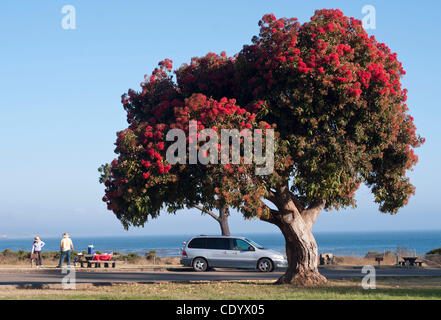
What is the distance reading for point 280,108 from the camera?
16.6 m

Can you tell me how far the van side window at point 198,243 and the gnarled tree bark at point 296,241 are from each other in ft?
31.9

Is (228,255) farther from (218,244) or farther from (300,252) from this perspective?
(300,252)

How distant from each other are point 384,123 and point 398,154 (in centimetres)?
190

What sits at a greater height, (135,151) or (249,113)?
(249,113)

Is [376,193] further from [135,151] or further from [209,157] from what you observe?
[135,151]

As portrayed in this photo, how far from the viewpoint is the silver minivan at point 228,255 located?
27.3m

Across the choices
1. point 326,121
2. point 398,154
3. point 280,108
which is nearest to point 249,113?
point 280,108

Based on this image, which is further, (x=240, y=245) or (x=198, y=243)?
(x=198, y=243)

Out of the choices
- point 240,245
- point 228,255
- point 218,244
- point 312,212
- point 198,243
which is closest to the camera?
point 312,212

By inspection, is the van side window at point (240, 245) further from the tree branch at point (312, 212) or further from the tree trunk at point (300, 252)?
the tree trunk at point (300, 252)

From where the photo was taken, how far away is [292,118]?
16.6 metres

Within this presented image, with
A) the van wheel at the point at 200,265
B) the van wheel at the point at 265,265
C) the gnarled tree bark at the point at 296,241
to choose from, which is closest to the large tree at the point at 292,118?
the gnarled tree bark at the point at 296,241

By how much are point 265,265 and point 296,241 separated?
888 cm

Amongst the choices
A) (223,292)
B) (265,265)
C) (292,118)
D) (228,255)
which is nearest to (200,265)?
(228,255)
